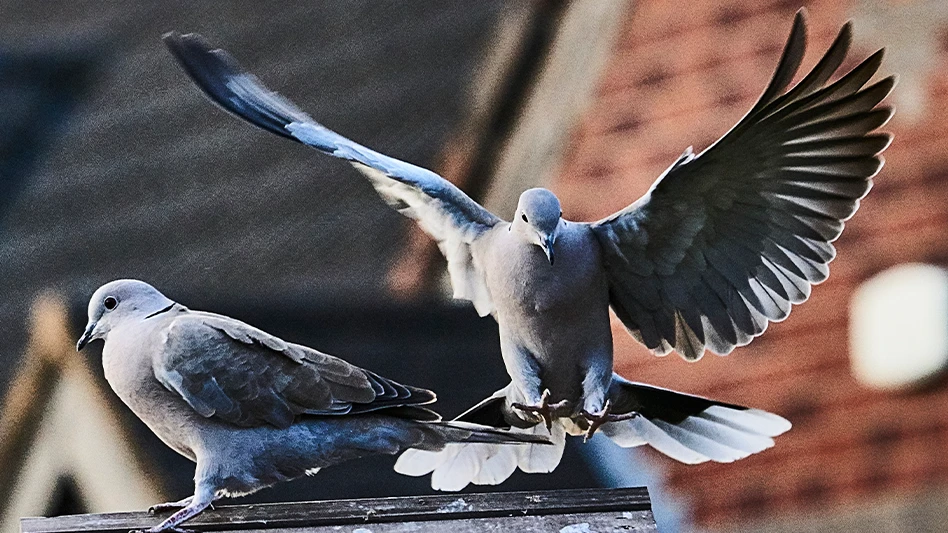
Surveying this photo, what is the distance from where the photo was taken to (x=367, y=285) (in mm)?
1938

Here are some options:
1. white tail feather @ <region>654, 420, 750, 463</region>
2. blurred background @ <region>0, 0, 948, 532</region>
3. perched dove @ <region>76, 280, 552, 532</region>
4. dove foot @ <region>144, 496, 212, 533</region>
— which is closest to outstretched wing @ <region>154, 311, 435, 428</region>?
perched dove @ <region>76, 280, 552, 532</region>

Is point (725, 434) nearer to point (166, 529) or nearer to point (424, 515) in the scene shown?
point (424, 515)

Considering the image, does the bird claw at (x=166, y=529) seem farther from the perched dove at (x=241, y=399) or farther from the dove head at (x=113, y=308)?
the dove head at (x=113, y=308)

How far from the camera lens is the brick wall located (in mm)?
1975

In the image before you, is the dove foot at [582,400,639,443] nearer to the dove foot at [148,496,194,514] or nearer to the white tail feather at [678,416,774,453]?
the white tail feather at [678,416,774,453]

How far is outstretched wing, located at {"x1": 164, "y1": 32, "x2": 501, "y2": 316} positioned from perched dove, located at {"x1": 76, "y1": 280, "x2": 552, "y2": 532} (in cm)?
25

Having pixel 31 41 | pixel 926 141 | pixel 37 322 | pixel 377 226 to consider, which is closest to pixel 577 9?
pixel 377 226

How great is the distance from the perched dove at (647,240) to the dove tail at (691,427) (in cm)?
1

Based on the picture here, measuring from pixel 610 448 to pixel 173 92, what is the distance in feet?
3.33

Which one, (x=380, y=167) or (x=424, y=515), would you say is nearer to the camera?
(x=424, y=515)

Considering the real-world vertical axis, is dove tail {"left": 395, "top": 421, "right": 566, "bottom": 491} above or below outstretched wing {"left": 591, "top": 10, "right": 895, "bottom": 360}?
below

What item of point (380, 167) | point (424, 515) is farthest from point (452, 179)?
point (424, 515)

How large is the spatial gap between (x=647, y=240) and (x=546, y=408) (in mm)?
272

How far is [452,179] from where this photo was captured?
1994mm
